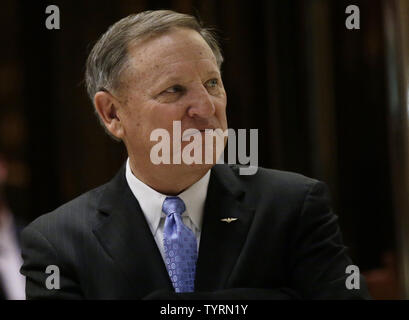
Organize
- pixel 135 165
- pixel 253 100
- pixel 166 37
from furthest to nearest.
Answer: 1. pixel 253 100
2. pixel 135 165
3. pixel 166 37

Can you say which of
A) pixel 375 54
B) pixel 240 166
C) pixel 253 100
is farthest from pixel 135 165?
pixel 375 54

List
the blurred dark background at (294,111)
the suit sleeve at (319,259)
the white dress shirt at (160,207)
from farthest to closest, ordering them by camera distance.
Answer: the blurred dark background at (294,111) < the white dress shirt at (160,207) < the suit sleeve at (319,259)

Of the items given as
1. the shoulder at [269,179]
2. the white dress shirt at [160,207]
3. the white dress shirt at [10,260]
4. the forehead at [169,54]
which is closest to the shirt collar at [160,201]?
the white dress shirt at [160,207]

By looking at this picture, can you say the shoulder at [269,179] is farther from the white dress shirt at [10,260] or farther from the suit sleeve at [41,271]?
the white dress shirt at [10,260]

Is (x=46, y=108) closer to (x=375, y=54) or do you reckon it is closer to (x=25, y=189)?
(x=25, y=189)

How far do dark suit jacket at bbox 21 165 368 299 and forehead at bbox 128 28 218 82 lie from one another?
38 centimetres

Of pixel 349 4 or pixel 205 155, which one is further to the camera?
pixel 349 4

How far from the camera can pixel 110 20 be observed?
1787mm

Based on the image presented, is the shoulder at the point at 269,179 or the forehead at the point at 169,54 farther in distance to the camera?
the shoulder at the point at 269,179

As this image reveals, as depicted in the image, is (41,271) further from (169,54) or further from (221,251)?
(169,54)

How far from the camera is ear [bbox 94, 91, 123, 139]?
1.68 meters

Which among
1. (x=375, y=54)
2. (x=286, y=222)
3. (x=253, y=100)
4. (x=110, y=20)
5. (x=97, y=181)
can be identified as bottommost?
(x=286, y=222)

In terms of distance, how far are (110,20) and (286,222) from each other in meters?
0.86

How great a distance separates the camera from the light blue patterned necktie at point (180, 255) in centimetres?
159
